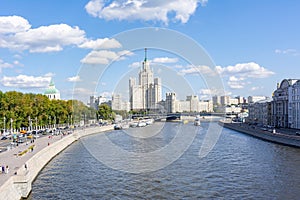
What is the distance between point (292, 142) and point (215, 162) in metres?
11.8

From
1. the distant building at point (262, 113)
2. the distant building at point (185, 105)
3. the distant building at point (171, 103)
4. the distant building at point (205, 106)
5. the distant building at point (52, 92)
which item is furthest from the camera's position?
the distant building at point (205, 106)

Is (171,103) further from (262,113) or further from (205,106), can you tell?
(262,113)

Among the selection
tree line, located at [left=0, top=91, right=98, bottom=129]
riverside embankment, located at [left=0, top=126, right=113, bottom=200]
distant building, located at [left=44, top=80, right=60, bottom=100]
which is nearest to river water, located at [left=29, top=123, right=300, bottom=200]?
riverside embankment, located at [left=0, top=126, right=113, bottom=200]

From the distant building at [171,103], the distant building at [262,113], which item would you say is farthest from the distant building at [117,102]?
the distant building at [262,113]

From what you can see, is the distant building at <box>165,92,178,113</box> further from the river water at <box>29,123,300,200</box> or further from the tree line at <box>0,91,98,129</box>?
the river water at <box>29,123,300,200</box>

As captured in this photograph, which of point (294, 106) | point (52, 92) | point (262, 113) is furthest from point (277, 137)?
point (52, 92)

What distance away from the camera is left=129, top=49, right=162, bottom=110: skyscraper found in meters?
124

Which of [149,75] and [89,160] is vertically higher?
[149,75]

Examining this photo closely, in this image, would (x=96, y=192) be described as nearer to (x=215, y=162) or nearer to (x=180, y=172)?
(x=180, y=172)

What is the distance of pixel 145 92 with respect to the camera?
126125mm

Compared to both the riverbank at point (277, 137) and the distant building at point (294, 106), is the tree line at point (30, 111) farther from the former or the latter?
the distant building at point (294, 106)

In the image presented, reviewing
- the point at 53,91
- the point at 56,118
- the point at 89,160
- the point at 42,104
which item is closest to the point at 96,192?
the point at 89,160

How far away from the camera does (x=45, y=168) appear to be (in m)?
21.6

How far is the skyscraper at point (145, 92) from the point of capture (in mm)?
124188
